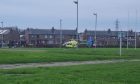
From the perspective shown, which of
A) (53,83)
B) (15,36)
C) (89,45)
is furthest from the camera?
(15,36)

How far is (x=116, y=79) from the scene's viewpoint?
762 inches

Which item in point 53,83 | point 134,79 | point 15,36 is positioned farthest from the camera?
point 15,36

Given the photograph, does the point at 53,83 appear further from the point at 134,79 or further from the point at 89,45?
the point at 89,45

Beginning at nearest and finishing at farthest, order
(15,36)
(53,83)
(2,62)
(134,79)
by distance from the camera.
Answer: (53,83) < (134,79) < (2,62) < (15,36)

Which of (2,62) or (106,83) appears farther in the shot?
(2,62)

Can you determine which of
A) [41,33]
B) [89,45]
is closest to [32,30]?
[41,33]

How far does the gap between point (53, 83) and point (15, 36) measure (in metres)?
176

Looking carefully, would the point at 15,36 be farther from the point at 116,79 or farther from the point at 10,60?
the point at 116,79

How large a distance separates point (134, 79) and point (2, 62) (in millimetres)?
18751

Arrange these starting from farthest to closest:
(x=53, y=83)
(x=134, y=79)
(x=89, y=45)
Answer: (x=89, y=45)
(x=134, y=79)
(x=53, y=83)

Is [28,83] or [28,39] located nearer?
[28,83]

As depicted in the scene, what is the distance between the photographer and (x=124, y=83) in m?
17.6

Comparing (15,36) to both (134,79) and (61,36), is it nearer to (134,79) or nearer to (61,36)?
(61,36)

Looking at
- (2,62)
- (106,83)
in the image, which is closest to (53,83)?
(106,83)
